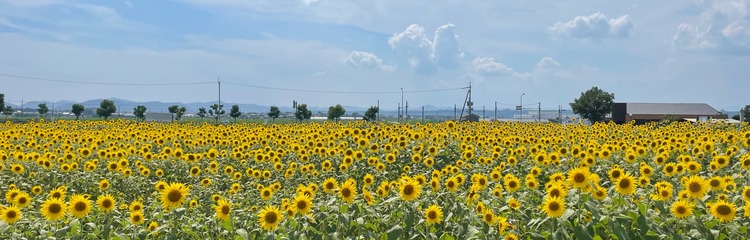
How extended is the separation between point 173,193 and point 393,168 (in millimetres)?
5913

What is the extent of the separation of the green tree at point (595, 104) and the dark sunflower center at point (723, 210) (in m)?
61.8

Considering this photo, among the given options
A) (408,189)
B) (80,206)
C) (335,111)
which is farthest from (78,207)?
(335,111)

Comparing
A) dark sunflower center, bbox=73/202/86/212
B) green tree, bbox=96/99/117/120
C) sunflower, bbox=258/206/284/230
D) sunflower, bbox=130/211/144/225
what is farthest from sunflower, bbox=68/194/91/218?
green tree, bbox=96/99/117/120

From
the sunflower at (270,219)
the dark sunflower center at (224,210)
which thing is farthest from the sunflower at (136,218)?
the sunflower at (270,219)

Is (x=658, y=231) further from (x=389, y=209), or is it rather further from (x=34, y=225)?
(x=34, y=225)

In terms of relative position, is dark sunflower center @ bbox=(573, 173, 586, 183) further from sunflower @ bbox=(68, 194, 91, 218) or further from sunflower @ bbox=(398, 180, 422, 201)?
sunflower @ bbox=(68, 194, 91, 218)

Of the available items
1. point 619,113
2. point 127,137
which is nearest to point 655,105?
point 619,113

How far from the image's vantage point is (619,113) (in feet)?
225

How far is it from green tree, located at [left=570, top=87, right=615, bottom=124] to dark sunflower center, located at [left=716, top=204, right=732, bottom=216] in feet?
203

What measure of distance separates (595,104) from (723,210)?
6253 cm

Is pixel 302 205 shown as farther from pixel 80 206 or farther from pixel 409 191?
pixel 80 206

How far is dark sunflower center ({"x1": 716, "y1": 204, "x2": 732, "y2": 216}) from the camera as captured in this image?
167 inches

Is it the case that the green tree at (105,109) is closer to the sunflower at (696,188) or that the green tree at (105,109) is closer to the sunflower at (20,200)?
the sunflower at (20,200)

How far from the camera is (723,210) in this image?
13.9 ft
